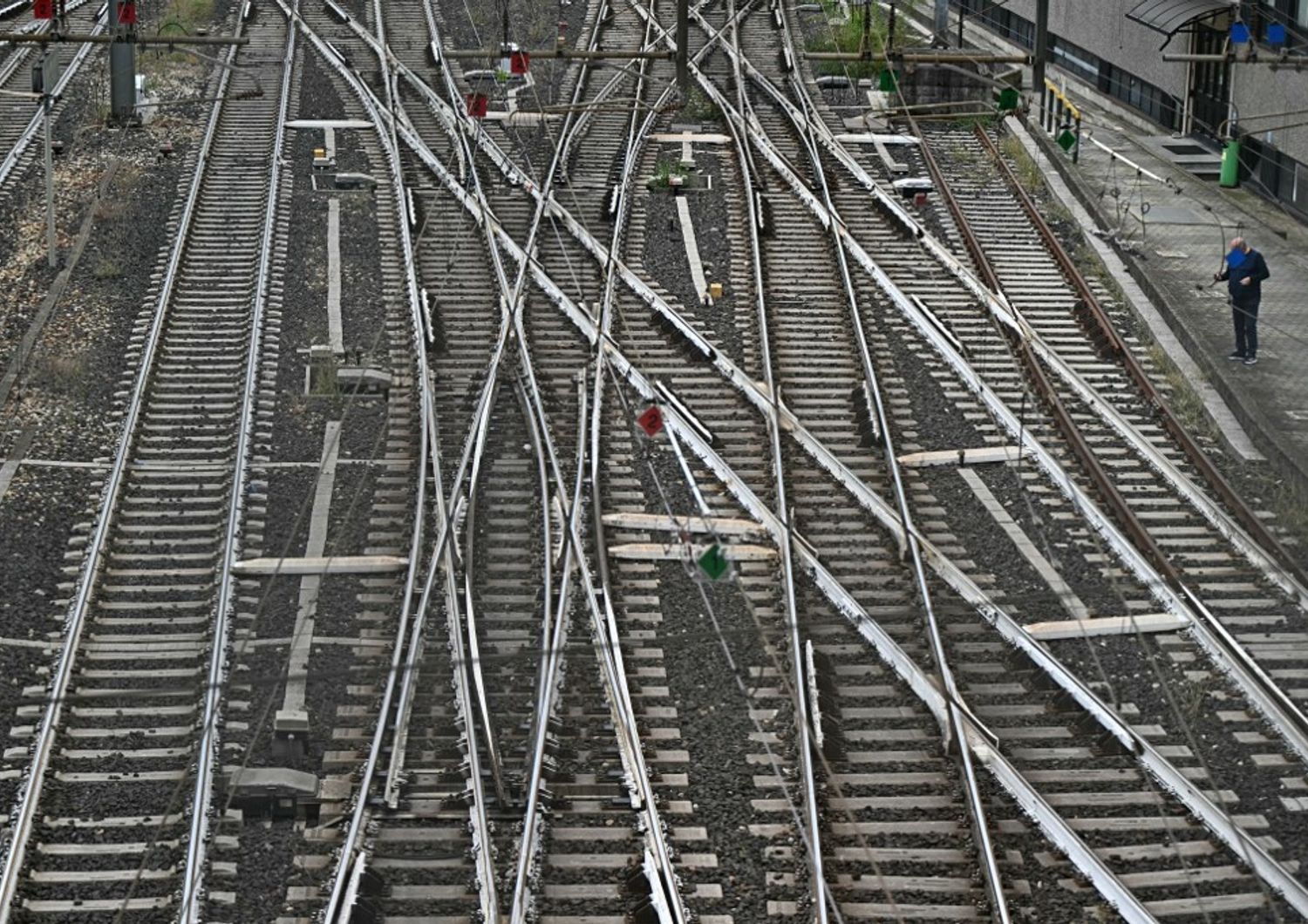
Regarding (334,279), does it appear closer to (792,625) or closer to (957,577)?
(957,577)

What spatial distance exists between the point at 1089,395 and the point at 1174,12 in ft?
42.1

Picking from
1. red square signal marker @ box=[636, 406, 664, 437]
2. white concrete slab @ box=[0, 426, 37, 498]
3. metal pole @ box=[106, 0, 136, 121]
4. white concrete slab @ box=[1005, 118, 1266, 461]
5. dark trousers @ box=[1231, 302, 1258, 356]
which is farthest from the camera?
metal pole @ box=[106, 0, 136, 121]

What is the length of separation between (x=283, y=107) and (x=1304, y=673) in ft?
51.2

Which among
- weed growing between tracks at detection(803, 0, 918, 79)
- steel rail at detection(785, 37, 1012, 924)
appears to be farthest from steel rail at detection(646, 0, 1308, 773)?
weed growing between tracks at detection(803, 0, 918, 79)

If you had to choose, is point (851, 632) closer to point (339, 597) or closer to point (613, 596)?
point (613, 596)

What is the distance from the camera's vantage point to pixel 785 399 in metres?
14.8

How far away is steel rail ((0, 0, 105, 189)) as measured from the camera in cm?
2089

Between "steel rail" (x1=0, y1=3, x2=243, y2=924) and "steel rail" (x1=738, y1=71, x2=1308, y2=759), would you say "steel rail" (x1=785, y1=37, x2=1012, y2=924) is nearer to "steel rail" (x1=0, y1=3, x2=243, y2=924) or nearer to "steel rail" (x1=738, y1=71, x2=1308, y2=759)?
"steel rail" (x1=738, y1=71, x2=1308, y2=759)

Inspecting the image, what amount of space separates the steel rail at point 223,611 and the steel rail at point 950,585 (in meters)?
2.51

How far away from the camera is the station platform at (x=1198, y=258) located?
592 inches

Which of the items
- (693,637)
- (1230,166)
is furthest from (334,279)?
(1230,166)

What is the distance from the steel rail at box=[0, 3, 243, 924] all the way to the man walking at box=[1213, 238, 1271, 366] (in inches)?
332

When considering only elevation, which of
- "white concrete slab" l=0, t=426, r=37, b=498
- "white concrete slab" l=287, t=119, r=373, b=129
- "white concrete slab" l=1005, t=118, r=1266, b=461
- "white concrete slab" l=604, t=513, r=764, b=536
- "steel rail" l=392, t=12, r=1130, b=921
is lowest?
"steel rail" l=392, t=12, r=1130, b=921

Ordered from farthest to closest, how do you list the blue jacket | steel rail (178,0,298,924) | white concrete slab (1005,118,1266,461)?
the blue jacket
white concrete slab (1005,118,1266,461)
steel rail (178,0,298,924)
